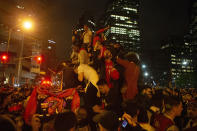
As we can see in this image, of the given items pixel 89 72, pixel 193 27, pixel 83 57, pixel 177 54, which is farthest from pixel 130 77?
pixel 177 54

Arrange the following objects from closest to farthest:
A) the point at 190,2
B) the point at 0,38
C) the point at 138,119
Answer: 1. the point at 138,119
2. the point at 0,38
3. the point at 190,2

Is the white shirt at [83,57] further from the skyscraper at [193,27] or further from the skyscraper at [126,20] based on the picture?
the skyscraper at [126,20]

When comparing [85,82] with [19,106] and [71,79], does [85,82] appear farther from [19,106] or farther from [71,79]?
[19,106]

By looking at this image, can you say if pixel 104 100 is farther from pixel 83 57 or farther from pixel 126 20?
pixel 126 20

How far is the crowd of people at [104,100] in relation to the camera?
432cm

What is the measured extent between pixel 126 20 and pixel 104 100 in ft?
546

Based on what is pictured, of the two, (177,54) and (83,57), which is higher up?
(177,54)

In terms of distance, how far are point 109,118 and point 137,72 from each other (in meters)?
3.51

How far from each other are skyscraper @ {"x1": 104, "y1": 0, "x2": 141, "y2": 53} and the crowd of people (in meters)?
150

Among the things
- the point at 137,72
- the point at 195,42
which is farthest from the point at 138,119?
the point at 195,42

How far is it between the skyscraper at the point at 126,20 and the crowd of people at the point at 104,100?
150 metres

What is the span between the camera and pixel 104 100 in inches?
248

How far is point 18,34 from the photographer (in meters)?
55.3

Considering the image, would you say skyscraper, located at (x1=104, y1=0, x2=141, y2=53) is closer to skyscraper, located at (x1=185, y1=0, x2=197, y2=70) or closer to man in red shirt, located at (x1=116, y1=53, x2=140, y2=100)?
skyscraper, located at (x1=185, y1=0, x2=197, y2=70)
